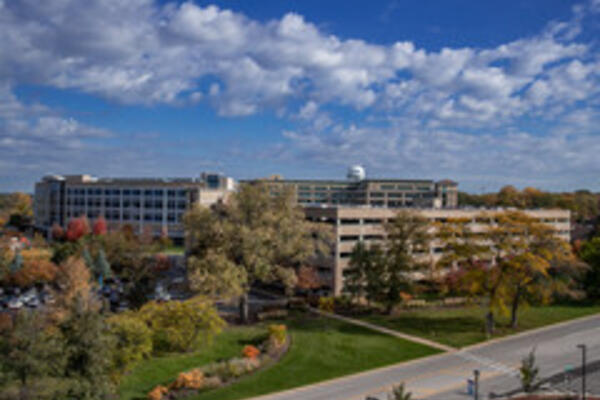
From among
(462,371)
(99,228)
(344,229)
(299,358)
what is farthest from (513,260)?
(99,228)

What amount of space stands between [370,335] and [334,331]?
2.95 metres

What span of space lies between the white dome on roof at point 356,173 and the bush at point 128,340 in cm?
12262

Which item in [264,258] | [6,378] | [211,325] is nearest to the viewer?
[6,378]

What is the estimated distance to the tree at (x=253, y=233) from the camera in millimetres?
39062

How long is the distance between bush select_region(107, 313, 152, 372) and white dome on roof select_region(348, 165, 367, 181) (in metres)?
123

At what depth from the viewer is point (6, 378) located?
65.2ft

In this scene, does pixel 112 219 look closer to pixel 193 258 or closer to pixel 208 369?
pixel 193 258

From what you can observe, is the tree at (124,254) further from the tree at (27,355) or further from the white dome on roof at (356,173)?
the white dome on roof at (356,173)

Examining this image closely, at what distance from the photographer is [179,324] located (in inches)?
1261

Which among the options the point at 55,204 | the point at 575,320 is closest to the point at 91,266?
the point at 575,320

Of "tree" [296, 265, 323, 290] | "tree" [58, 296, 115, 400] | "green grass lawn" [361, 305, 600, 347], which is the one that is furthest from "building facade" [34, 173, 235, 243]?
"tree" [58, 296, 115, 400]

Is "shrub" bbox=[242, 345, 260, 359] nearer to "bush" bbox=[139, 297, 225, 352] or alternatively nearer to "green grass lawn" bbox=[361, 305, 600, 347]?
"bush" bbox=[139, 297, 225, 352]

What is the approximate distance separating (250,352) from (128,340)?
8039 millimetres

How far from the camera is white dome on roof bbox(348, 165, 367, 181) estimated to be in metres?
147
